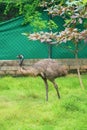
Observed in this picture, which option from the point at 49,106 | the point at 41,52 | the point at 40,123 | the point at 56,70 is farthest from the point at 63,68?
the point at 41,52

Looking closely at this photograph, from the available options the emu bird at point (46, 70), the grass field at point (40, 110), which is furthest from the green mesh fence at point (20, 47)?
the emu bird at point (46, 70)

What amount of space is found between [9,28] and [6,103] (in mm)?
4666

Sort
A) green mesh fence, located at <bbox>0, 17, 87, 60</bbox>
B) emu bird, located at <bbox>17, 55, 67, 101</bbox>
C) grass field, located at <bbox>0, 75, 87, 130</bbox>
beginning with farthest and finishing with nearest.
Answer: green mesh fence, located at <bbox>0, 17, 87, 60</bbox> < emu bird, located at <bbox>17, 55, 67, 101</bbox> < grass field, located at <bbox>0, 75, 87, 130</bbox>

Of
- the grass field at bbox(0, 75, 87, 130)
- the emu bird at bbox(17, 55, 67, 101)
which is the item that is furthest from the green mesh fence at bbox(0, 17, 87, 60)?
the emu bird at bbox(17, 55, 67, 101)

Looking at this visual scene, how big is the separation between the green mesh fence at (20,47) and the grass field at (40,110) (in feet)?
8.29

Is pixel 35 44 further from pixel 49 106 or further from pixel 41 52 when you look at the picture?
pixel 49 106

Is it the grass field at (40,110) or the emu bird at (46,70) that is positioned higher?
the emu bird at (46,70)

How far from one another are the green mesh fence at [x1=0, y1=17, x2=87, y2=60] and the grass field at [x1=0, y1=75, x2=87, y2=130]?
8.29 feet

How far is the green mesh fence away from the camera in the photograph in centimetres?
1423

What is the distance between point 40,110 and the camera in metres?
8.95

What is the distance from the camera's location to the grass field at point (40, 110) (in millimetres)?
7793

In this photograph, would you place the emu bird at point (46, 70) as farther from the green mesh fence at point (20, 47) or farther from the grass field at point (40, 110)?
the green mesh fence at point (20, 47)

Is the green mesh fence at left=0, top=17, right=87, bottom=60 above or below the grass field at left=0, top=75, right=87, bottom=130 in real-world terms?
below

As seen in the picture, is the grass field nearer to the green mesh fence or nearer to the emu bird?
the emu bird
